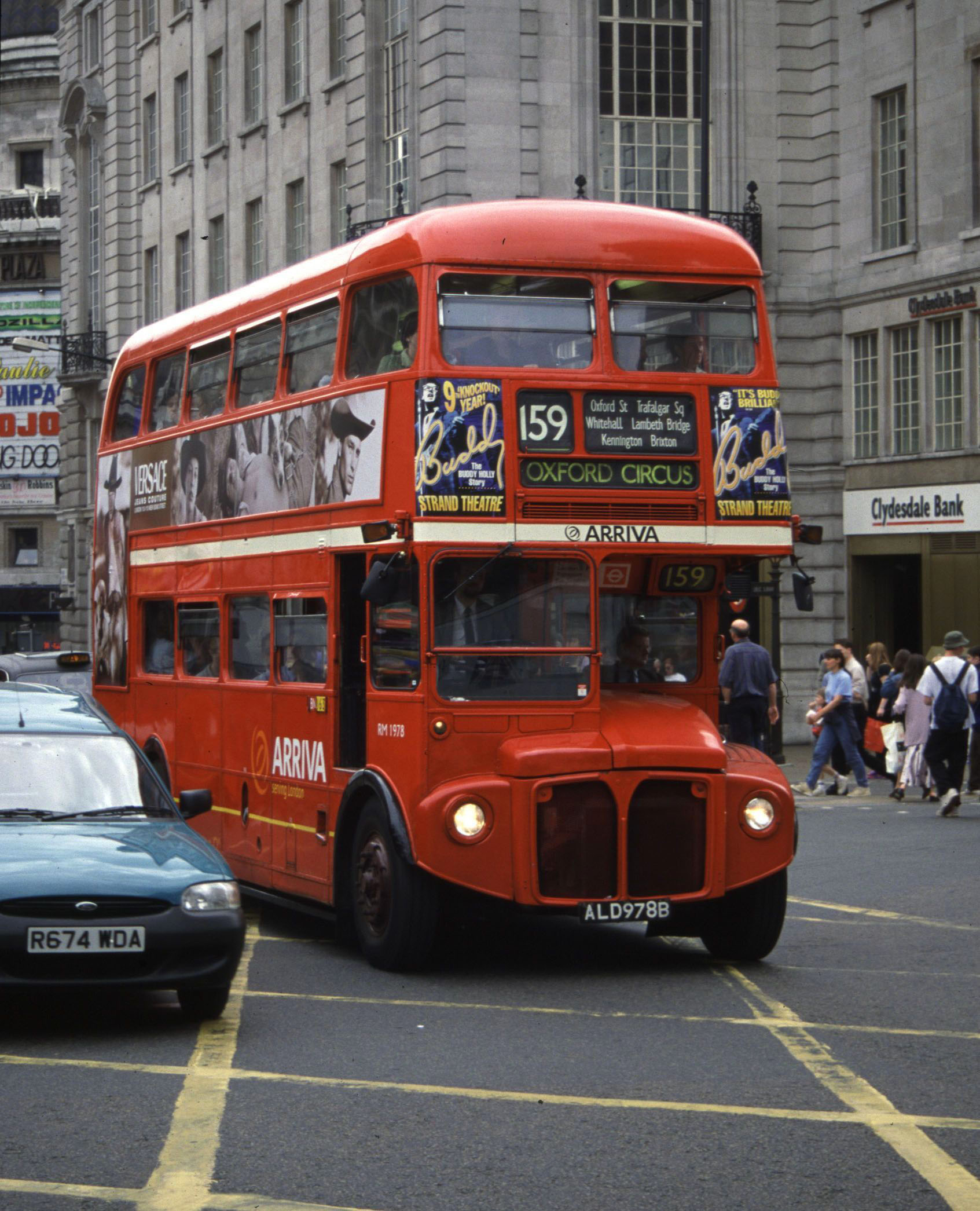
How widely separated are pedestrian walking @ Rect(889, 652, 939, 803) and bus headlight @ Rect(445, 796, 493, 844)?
12.6 m

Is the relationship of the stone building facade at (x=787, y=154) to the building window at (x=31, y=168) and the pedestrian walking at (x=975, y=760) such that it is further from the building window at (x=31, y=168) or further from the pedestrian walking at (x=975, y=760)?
the building window at (x=31, y=168)

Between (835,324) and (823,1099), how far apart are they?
26.9 metres

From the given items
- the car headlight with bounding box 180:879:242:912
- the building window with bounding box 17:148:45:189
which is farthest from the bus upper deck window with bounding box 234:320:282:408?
the building window with bounding box 17:148:45:189

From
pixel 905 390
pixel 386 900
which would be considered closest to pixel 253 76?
pixel 905 390

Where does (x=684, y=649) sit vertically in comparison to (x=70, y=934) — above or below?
above

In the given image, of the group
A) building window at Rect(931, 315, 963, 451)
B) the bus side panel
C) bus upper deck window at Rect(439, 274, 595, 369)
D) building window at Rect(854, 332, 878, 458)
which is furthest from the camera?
building window at Rect(854, 332, 878, 458)

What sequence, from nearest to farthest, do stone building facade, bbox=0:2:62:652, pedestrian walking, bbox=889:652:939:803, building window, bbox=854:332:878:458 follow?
pedestrian walking, bbox=889:652:939:803 < building window, bbox=854:332:878:458 < stone building facade, bbox=0:2:62:652

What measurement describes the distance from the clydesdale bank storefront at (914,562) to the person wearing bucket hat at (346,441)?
19.2 m

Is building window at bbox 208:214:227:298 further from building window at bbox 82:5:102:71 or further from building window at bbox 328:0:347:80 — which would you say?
building window at bbox 82:5:102:71

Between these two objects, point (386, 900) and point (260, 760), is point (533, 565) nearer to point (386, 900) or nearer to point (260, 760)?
point (386, 900)

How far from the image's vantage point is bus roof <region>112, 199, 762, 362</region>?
439 inches

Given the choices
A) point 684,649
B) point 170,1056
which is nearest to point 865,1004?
point 684,649

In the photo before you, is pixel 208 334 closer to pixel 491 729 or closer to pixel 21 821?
pixel 491 729

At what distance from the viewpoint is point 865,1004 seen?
995 centimetres
